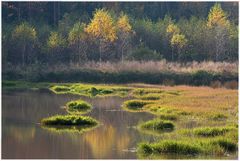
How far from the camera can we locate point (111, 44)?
60.9 metres

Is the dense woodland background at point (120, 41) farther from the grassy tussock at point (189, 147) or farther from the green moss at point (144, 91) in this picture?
the grassy tussock at point (189, 147)

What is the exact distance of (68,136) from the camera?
20.5 m

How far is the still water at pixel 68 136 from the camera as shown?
56.7ft

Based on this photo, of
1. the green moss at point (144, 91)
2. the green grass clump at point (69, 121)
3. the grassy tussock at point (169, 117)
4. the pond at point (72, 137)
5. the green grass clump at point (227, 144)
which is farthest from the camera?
the green moss at point (144, 91)

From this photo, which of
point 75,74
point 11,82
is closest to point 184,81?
point 75,74

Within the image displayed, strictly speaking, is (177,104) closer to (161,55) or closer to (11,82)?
(11,82)

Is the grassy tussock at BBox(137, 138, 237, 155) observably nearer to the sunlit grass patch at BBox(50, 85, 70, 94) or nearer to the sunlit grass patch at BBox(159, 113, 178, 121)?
the sunlit grass patch at BBox(159, 113, 178, 121)

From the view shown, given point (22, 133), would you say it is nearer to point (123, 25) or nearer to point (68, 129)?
point (68, 129)

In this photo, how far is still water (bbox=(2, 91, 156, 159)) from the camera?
1728 centimetres

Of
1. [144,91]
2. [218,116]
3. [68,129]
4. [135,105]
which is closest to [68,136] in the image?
[68,129]

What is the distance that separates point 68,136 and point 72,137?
0.69 feet

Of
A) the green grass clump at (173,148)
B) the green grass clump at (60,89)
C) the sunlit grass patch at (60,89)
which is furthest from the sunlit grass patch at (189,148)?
the green grass clump at (60,89)

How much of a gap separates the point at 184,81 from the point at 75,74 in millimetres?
9802

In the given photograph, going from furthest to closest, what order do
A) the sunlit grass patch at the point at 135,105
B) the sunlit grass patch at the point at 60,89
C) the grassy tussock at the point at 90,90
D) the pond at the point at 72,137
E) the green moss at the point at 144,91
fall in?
the sunlit grass patch at the point at 60,89, the grassy tussock at the point at 90,90, the green moss at the point at 144,91, the sunlit grass patch at the point at 135,105, the pond at the point at 72,137
